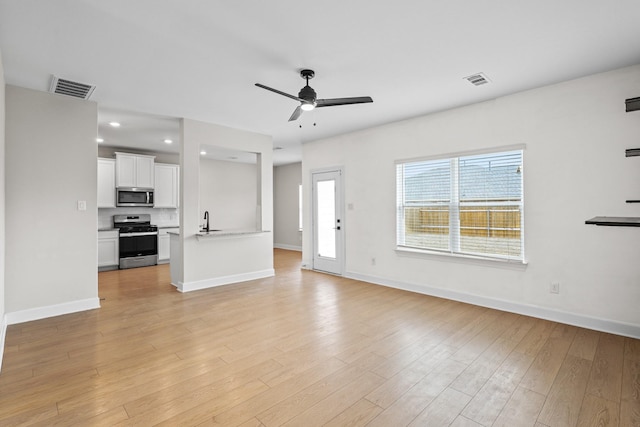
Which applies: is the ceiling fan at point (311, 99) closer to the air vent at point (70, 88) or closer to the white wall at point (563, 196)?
the white wall at point (563, 196)

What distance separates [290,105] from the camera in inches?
173

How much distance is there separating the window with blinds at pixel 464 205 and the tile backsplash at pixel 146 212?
188 inches

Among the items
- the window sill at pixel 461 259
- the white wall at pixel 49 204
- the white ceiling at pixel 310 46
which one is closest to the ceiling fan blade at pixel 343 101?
the white ceiling at pixel 310 46

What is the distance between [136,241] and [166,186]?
57.6 inches

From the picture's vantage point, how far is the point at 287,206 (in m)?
10.1

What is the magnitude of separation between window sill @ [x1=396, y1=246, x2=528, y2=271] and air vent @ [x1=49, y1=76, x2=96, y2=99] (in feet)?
15.8

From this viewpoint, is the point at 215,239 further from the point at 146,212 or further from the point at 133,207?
the point at 146,212

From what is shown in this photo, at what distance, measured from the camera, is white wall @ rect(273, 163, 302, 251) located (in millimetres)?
9773

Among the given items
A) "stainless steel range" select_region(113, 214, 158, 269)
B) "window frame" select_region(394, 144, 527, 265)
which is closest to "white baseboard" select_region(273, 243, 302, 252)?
"stainless steel range" select_region(113, 214, 158, 269)

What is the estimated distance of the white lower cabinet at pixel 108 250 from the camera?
655cm

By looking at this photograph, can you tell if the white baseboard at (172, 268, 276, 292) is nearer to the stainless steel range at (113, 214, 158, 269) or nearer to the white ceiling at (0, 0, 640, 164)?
the stainless steel range at (113, 214, 158, 269)

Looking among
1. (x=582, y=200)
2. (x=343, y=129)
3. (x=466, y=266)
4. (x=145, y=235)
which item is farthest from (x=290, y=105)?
(x=145, y=235)

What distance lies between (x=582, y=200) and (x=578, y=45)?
1626 millimetres

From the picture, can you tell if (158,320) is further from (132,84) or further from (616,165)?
(616,165)
